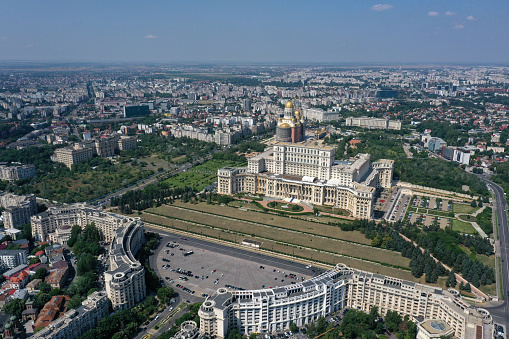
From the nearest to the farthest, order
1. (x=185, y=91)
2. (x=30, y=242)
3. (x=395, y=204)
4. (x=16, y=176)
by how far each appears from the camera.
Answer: (x=30, y=242)
(x=395, y=204)
(x=16, y=176)
(x=185, y=91)

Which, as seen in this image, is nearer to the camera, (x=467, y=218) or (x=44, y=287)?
(x=44, y=287)

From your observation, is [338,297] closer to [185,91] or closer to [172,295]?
[172,295]

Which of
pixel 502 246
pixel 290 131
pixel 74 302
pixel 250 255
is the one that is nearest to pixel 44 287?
pixel 74 302

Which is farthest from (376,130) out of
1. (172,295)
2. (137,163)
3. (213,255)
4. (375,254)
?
(172,295)

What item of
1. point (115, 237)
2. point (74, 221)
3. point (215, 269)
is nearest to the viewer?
point (215, 269)

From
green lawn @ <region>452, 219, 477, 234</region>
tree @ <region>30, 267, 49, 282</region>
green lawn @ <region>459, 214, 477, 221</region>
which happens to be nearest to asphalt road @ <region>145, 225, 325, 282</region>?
tree @ <region>30, 267, 49, 282</region>

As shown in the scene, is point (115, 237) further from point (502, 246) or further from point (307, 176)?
point (502, 246)

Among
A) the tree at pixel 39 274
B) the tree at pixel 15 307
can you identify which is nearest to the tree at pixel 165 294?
the tree at pixel 15 307
